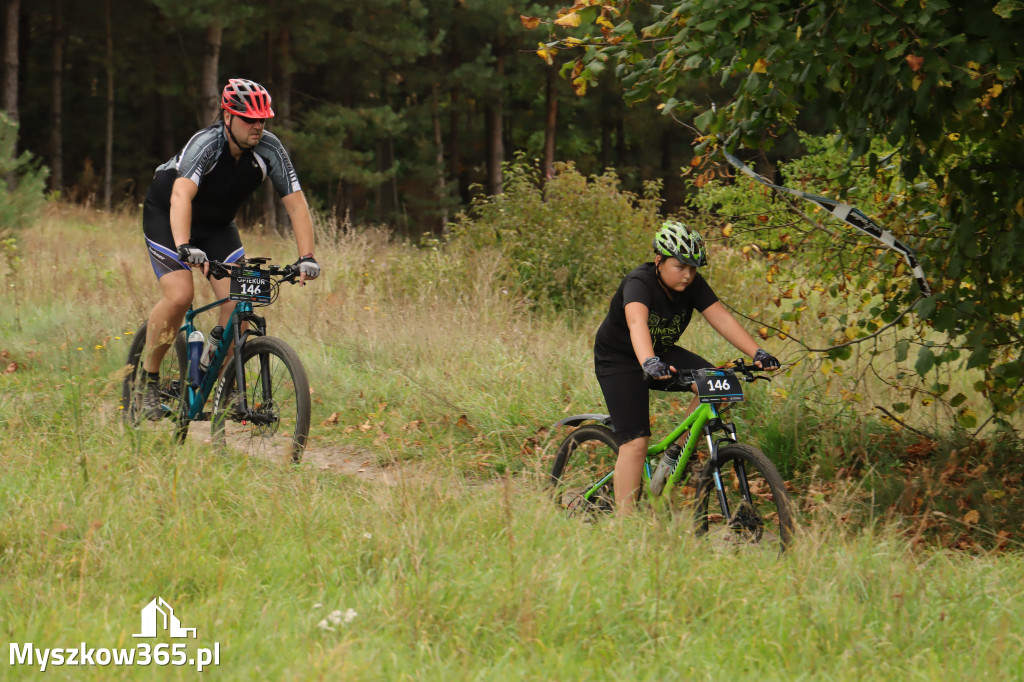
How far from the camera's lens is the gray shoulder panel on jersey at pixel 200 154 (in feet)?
19.1

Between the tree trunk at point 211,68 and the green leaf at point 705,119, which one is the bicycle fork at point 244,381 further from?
the tree trunk at point 211,68

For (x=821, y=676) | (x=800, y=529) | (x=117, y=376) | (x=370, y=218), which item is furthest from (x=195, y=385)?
(x=370, y=218)

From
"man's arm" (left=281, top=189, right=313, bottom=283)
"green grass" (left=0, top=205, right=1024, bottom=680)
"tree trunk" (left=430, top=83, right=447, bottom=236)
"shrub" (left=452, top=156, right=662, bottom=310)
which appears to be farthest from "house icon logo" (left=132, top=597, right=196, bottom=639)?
"tree trunk" (left=430, top=83, right=447, bottom=236)

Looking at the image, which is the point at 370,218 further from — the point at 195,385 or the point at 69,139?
the point at 195,385

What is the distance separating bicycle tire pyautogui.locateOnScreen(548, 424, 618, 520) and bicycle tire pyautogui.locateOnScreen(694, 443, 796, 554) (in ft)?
1.90

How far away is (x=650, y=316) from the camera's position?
4.93 m

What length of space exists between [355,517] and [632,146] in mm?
43214

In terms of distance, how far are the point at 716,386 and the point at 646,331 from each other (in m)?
0.43

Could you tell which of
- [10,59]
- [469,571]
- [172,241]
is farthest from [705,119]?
[10,59]

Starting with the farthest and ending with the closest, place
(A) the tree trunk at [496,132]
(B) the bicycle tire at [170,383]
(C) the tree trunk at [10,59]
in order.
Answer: (A) the tree trunk at [496,132] < (C) the tree trunk at [10,59] < (B) the bicycle tire at [170,383]

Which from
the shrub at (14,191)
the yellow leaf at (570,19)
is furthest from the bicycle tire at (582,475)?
the shrub at (14,191)

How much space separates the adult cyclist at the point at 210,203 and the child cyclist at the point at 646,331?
1.90 m

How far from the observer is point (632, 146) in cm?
4600

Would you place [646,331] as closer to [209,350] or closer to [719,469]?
[719,469]
